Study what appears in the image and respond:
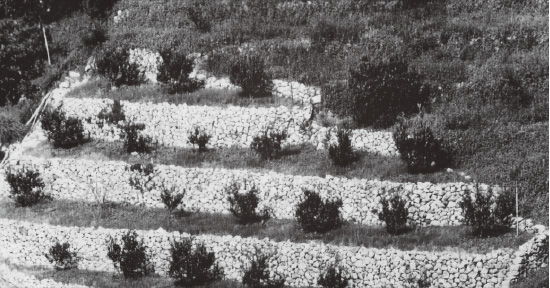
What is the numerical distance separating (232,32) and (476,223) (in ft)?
45.5

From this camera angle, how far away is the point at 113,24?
109ft

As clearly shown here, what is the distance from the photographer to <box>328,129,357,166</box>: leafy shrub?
80.4ft

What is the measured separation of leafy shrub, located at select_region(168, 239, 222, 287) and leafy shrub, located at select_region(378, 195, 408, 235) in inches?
218

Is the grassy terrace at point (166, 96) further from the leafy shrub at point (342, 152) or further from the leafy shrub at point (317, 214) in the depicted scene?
the leafy shrub at point (317, 214)

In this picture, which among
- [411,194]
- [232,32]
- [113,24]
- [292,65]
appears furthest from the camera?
[113,24]

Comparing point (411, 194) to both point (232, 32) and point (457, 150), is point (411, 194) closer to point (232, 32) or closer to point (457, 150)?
point (457, 150)

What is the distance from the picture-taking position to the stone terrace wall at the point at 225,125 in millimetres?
25516

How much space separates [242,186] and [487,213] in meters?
8.18

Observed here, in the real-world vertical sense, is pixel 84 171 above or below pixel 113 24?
below

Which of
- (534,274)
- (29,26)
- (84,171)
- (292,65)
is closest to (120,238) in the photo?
Result: (84,171)

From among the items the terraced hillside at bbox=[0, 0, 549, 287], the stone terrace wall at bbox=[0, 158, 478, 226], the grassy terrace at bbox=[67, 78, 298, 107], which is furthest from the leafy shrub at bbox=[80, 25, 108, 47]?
the stone terrace wall at bbox=[0, 158, 478, 226]

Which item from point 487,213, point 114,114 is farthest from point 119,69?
point 487,213

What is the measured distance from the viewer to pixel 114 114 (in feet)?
91.0

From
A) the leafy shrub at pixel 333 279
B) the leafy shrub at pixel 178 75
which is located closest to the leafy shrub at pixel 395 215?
the leafy shrub at pixel 333 279
